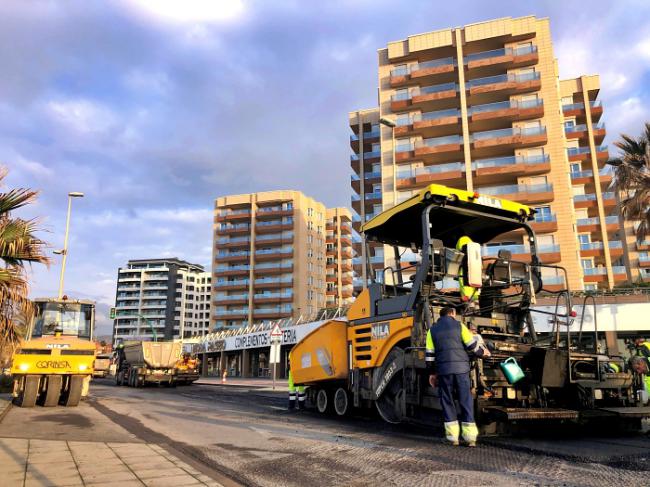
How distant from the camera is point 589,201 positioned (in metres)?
53.2

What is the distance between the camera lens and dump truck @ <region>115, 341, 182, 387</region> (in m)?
24.5

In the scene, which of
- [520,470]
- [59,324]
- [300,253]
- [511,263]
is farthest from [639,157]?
[300,253]

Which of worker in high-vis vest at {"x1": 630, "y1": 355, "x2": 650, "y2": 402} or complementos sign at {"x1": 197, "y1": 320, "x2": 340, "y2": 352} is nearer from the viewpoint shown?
worker in high-vis vest at {"x1": 630, "y1": 355, "x2": 650, "y2": 402}

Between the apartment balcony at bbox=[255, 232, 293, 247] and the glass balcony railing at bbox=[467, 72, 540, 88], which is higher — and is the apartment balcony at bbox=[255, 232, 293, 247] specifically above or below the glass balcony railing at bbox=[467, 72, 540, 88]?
below

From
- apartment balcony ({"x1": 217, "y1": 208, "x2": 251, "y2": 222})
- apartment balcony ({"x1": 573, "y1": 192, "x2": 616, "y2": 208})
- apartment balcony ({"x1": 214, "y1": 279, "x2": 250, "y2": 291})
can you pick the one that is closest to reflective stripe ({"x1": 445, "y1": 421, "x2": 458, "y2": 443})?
apartment balcony ({"x1": 573, "y1": 192, "x2": 616, "y2": 208})

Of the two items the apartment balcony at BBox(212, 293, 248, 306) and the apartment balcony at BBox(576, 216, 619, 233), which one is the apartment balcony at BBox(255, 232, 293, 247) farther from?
the apartment balcony at BBox(576, 216, 619, 233)

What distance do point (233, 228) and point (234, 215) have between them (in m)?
2.31

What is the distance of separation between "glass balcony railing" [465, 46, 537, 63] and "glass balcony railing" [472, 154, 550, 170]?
10.6 meters

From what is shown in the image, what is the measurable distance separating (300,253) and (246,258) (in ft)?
30.0

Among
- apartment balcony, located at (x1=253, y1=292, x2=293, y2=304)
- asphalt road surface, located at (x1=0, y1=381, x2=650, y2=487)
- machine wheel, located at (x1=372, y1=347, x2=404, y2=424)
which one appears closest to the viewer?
asphalt road surface, located at (x1=0, y1=381, x2=650, y2=487)

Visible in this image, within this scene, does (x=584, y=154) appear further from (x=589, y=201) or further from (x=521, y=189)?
(x=521, y=189)

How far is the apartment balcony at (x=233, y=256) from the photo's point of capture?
83625mm

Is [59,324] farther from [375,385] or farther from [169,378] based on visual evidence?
[169,378]

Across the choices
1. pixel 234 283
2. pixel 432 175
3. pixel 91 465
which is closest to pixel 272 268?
pixel 234 283
